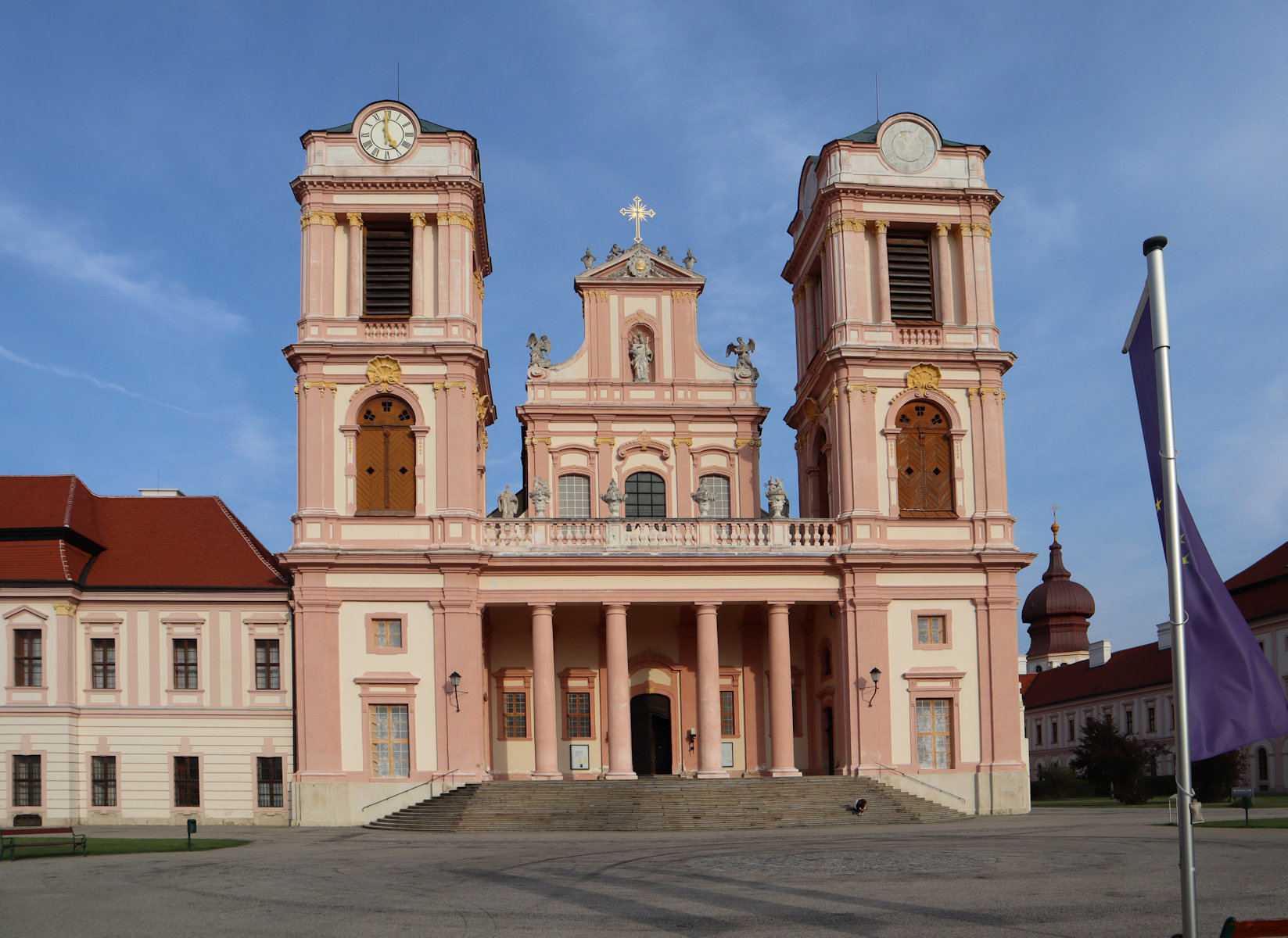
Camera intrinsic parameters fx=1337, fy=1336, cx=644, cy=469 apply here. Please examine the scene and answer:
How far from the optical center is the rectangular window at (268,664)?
37.2 metres

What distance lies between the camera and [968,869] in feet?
64.4

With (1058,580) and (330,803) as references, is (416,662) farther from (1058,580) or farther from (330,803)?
(1058,580)

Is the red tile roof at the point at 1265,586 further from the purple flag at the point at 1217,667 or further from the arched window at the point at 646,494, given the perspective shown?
the purple flag at the point at 1217,667

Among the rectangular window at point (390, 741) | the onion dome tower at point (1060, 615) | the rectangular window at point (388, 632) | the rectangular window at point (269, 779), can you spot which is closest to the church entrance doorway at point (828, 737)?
the rectangular window at point (390, 741)

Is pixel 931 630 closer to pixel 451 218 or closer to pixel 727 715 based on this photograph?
pixel 727 715

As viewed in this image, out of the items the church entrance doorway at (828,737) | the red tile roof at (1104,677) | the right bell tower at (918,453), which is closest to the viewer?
the right bell tower at (918,453)

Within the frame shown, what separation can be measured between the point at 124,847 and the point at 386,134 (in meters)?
21.0

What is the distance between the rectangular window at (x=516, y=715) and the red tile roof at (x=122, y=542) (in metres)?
7.44

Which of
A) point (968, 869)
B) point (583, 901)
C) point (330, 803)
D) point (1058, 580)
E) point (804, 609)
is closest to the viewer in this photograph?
point (583, 901)

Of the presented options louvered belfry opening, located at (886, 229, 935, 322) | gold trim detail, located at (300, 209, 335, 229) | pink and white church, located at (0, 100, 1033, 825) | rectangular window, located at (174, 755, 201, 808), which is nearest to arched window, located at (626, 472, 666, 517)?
pink and white church, located at (0, 100, 1033, 825)

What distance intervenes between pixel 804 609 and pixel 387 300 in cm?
1569

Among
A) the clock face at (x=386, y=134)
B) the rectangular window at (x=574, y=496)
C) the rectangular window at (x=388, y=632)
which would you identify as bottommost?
the rectangular window at (x=388, y=632)

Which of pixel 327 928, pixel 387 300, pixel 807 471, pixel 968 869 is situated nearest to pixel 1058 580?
pixel 807 471

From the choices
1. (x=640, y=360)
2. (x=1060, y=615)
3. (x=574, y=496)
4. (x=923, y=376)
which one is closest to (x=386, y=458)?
(x=574, y=496)
